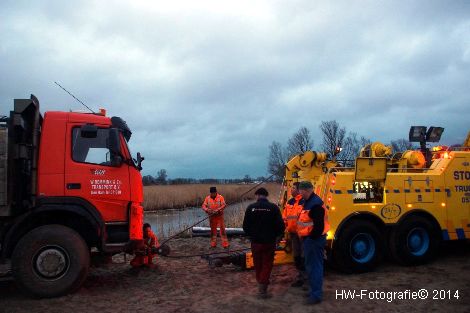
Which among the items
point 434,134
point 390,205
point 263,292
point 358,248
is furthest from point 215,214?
point 434,134

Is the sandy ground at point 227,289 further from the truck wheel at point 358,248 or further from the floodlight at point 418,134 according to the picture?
the floodlight at point 418,134

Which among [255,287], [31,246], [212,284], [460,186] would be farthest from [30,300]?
[460,186]

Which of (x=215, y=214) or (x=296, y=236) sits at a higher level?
(x=215, y=214)

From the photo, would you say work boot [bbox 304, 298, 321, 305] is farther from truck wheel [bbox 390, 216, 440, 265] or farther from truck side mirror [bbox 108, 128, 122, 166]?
truck side mirror [bbox 108, 128, 122, 166]

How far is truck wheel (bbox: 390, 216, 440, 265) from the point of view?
8.99m

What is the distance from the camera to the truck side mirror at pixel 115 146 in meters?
7.56

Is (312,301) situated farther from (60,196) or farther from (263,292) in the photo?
(60,196)

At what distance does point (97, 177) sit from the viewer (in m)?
7.61

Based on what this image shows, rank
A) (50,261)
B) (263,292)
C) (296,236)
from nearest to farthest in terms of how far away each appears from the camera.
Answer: (263,292), (50,261), (296,236)

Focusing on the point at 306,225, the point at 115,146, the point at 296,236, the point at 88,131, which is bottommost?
the point at 296,236

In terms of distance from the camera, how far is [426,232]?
30.4ft

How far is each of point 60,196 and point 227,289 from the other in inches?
131

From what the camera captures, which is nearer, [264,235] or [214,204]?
[264,235]

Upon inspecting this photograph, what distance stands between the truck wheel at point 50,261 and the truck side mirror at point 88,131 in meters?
1.64
